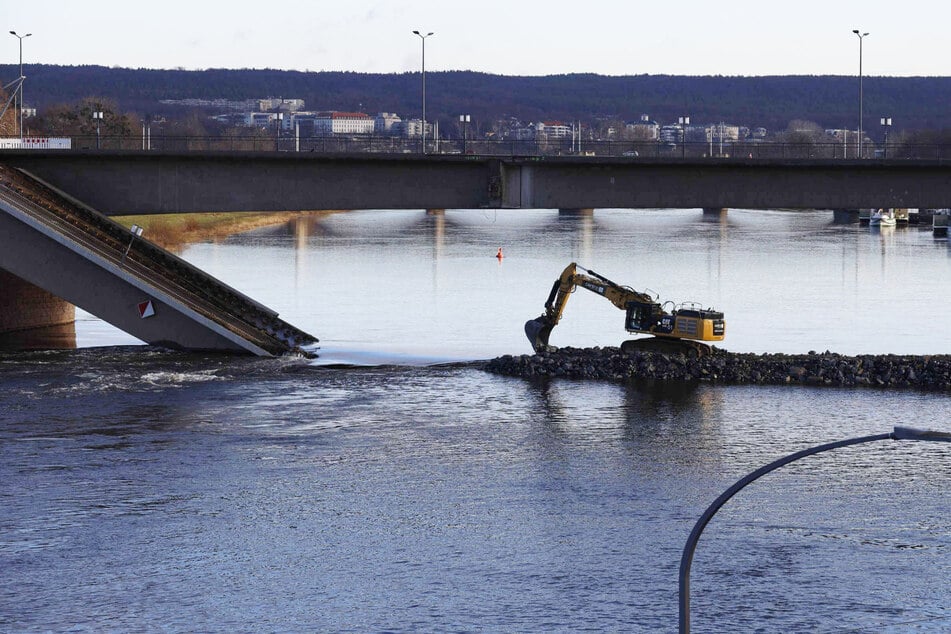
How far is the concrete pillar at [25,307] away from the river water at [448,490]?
1243 millimetres

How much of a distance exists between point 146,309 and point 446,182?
12650mm

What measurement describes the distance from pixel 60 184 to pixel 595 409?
931 inches

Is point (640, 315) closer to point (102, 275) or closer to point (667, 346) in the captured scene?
point (667, 346)

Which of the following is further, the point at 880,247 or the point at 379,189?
the point at 880,247

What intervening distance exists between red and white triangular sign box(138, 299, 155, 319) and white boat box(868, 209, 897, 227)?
112 meters

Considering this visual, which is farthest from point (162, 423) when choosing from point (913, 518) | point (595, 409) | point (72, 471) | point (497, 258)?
point (497, 258)

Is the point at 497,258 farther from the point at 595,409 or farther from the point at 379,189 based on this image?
the point at 595,409

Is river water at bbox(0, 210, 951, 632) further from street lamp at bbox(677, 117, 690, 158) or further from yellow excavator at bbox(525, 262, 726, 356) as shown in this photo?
street lamp at bbox(677, 117, 690, 158)

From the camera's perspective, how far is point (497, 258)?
97625mm

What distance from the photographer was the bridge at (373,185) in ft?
175

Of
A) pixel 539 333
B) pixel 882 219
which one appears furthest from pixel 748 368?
pixel 882 219

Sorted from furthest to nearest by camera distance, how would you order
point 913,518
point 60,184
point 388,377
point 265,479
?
point 60,184 → point 388,377 → point 265,479 → point 913,518

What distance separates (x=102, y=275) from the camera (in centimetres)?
4988

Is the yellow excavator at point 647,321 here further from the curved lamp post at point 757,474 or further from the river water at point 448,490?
the curved lamp post at point 757,474
